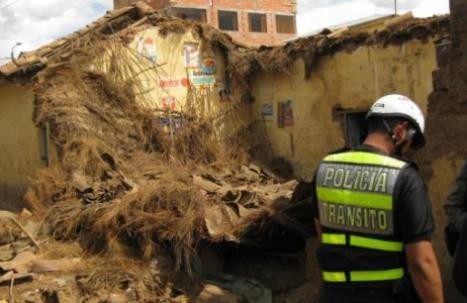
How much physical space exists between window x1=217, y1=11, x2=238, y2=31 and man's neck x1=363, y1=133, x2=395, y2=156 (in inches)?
1683

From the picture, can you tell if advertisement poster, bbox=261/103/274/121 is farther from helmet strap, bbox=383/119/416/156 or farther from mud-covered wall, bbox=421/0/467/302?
helmet strap, bbox=383/119/416/156

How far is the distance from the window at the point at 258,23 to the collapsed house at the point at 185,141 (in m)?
33.9

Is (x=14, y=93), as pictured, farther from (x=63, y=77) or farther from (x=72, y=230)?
(x=72, y=230)

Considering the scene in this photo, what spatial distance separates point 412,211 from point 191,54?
10.9m

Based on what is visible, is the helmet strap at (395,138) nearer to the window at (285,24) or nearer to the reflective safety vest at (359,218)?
the reflective safety vest at (359,218)

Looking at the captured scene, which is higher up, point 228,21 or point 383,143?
point 228,21

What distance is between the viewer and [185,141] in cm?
1244

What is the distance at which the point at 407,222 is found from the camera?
2701 millimetres

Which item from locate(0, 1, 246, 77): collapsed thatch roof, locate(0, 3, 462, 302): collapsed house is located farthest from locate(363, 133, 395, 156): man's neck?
locate(0, 1, 246, 77): collapsed thatch roof

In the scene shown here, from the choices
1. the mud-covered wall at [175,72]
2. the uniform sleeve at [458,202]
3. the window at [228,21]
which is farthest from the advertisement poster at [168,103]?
the window at [228,21]

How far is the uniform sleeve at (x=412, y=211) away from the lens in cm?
269

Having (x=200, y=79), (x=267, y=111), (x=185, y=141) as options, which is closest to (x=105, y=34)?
(x=200, y=79)

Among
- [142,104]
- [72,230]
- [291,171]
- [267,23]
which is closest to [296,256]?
[72,230]

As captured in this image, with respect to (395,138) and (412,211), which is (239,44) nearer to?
(395,138)
